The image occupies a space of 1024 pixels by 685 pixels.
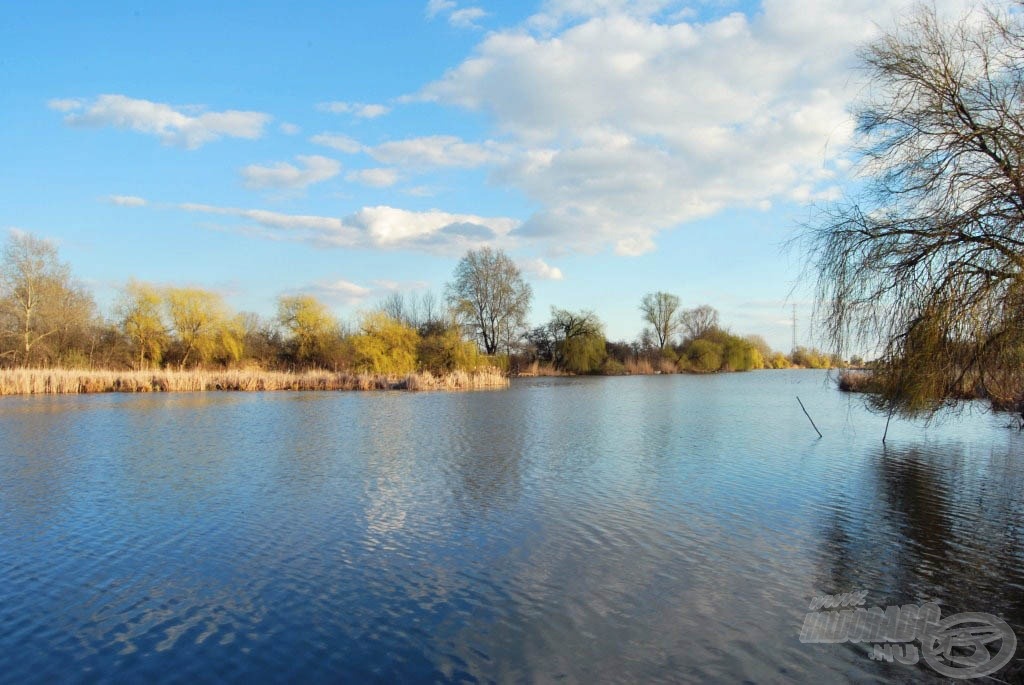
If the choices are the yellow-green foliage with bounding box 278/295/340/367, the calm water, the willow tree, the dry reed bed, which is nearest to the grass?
the dry reed bed

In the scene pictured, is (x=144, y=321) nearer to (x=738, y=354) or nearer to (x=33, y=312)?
(x=33, y=312)

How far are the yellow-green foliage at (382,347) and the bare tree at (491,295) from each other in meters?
9.91

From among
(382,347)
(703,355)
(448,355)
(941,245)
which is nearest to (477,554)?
(941,245)

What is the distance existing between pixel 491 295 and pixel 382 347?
43.1 ft

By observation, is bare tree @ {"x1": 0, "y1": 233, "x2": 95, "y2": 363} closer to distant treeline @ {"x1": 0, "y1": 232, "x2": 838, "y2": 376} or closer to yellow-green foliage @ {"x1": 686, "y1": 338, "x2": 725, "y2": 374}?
distant treeline @ {"x1": 0, "y1": 232, "x2": 838, "y2": 376}

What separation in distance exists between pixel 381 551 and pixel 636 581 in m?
2.74

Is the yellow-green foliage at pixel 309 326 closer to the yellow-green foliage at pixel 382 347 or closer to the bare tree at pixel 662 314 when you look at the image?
the yellow-green foliage at pixel 382 347

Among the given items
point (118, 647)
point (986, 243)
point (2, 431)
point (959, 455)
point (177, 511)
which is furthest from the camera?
point (2, 431)

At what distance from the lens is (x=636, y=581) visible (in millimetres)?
5891

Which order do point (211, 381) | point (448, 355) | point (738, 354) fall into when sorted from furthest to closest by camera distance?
point (738, 354), point (448, 355), point (211, 381)

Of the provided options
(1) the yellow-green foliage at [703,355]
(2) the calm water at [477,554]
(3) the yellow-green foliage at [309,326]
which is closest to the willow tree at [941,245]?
(2) the calm water at [477,554]

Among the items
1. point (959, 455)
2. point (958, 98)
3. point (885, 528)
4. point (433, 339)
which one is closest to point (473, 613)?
point (885, 528)

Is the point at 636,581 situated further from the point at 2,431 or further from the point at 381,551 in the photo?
the point at 2,431

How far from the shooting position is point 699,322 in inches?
2712
